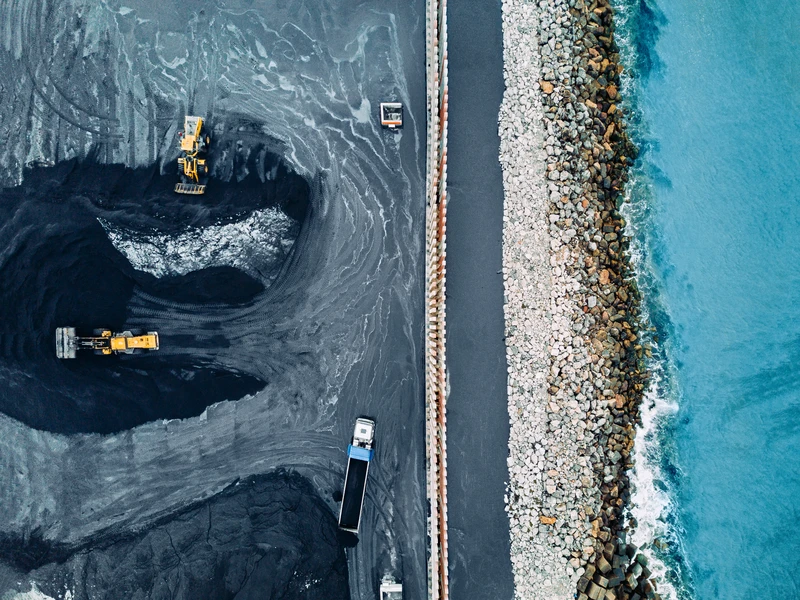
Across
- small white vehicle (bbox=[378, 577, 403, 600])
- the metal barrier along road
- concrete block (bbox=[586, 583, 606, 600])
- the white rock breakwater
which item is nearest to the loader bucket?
the metal barrier along road

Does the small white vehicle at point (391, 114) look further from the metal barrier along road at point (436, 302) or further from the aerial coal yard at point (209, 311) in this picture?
the metal barrier along road at point (436, 302)

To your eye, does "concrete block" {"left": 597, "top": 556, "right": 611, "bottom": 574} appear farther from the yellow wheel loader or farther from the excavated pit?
the yellow wheel loader

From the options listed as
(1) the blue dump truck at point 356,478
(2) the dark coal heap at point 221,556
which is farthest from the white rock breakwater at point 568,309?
(2) the dark coal heap at point 221,556

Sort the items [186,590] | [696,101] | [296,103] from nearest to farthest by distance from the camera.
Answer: [186,590] < [296,103] < [696,101]

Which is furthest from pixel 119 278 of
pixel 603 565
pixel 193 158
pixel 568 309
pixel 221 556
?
pixel 603 565

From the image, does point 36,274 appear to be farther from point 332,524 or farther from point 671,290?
point 671,290

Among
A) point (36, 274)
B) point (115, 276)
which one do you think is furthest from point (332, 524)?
point (36, 274)

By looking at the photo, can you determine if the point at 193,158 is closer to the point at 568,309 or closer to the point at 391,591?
the point at 568,309
